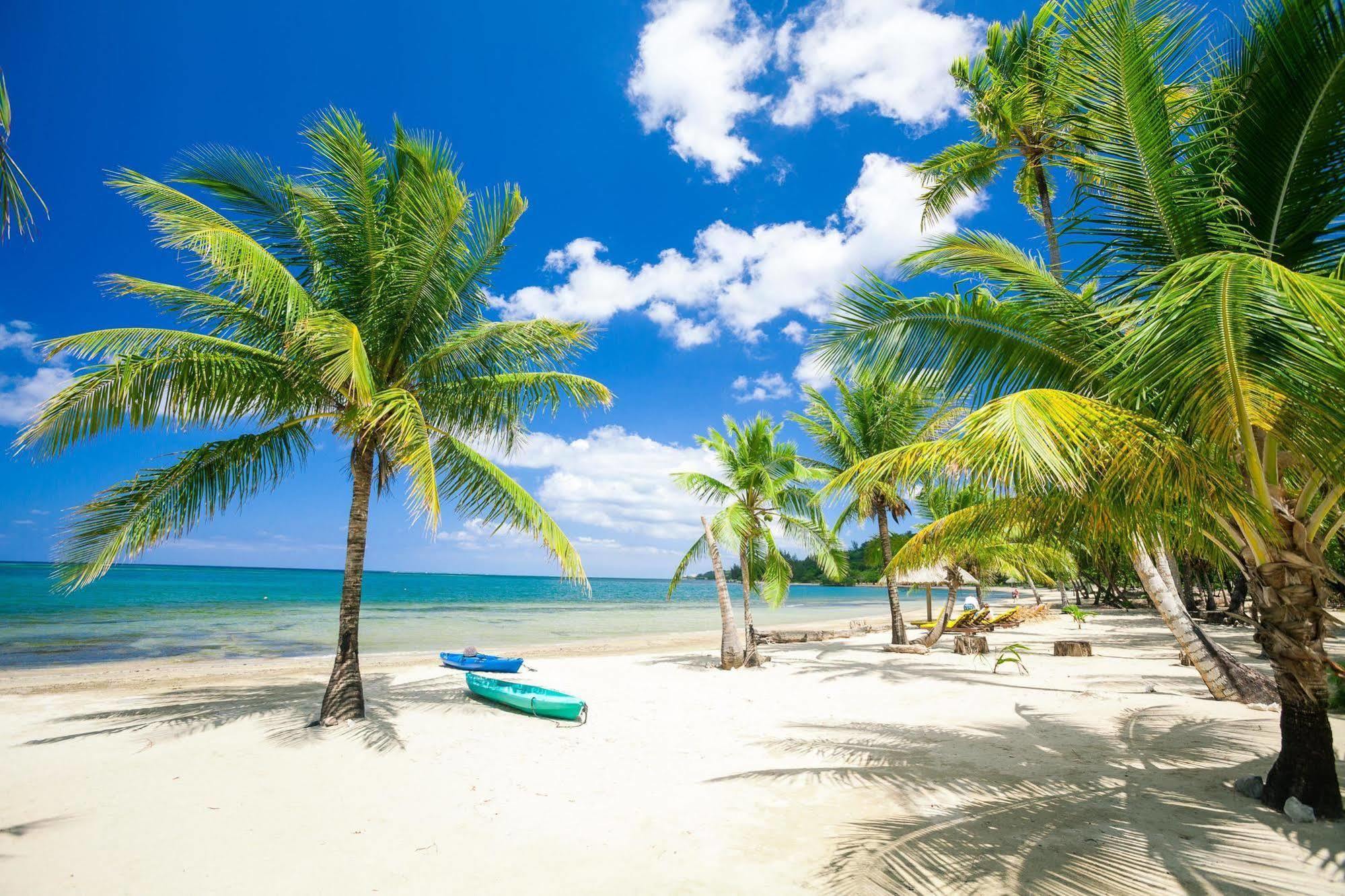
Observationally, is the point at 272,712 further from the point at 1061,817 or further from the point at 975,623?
the point at 975,623

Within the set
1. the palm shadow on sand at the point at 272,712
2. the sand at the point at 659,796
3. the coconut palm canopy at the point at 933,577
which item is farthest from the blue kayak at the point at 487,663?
the coconut palm canopy at the point at 933,577

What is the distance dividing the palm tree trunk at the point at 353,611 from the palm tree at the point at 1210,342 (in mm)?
6162

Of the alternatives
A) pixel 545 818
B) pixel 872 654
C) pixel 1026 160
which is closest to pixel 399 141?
pixel 545 818

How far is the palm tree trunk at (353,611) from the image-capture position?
7.35 meters

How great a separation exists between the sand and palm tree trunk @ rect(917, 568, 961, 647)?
6150 mm

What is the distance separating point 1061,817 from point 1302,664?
1.91 m

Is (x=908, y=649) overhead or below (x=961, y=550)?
below

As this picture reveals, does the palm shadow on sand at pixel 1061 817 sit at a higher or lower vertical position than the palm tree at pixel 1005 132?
lower

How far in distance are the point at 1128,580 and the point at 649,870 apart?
131ft

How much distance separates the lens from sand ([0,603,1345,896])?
3760mm

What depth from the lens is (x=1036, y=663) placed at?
1290cm

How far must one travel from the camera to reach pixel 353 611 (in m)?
7.47

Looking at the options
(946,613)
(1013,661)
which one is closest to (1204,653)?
(1013,661)

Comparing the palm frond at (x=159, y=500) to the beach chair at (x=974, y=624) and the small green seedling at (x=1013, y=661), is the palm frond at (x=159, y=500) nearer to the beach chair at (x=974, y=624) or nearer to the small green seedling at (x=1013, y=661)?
the small green seedling at (x=1013, y=661)
